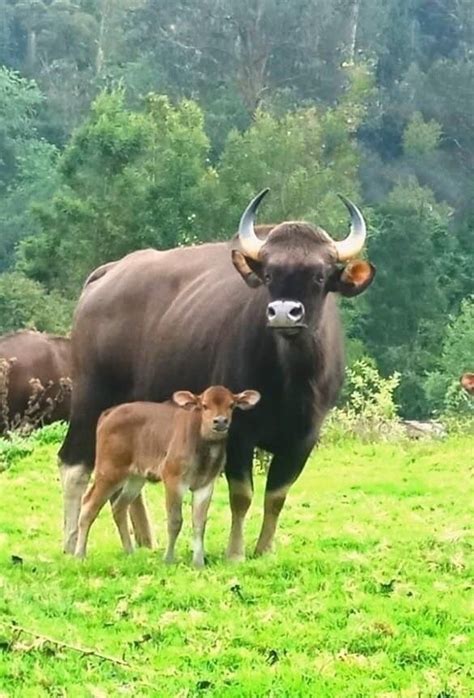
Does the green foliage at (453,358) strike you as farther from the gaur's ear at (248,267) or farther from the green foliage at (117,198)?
the gaur's ear at (248,267)

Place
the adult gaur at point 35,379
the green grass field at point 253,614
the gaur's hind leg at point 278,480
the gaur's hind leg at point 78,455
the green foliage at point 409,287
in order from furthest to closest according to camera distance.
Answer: the green foliage at point 409,287
the adult gaur at point 35,379
the gaur's hind leg at point 78,455
the gaur's hind leg at point 278,480
the green grass field at point 253,614

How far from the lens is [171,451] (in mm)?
8578

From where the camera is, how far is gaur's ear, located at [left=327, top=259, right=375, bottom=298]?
27.6 feet

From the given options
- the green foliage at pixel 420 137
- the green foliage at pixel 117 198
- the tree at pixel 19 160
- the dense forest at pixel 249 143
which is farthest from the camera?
the green foliage at pixel 420 137

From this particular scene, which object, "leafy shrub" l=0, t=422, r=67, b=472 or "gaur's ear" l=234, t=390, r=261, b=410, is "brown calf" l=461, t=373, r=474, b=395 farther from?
"leafy shrub" l=0, t=422, r=67, b=472

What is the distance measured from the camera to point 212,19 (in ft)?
178

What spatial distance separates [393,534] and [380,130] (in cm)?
4493

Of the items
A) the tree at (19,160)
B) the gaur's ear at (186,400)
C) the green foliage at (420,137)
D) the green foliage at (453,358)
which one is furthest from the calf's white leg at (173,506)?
the green foliage at (420,137)

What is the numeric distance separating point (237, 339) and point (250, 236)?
0.67 meters

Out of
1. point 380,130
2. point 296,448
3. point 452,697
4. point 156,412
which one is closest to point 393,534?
point 296,448

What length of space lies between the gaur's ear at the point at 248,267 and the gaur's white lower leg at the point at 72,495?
7.14 feet

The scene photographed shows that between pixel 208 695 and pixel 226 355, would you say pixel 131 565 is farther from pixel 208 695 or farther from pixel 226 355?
pixel 208 695

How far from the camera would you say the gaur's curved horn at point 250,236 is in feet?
27.9

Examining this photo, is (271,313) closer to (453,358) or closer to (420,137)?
(453,358)
